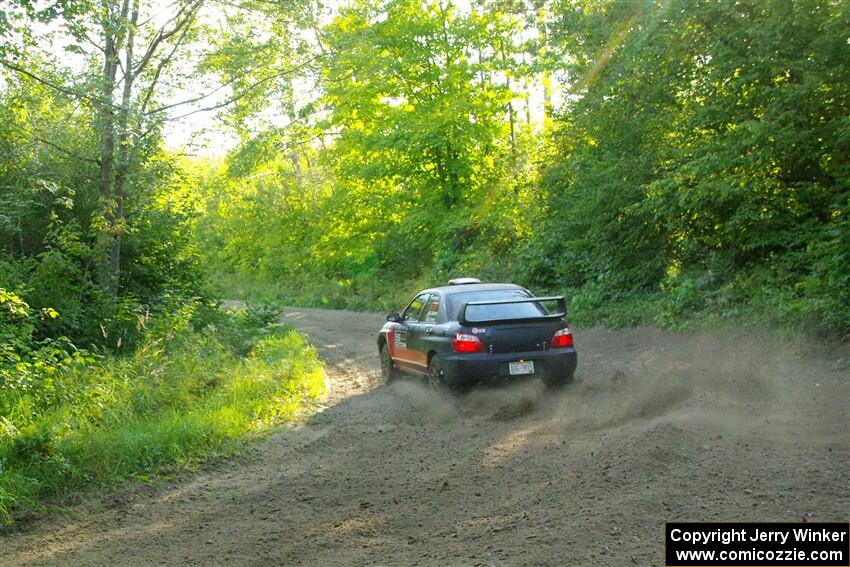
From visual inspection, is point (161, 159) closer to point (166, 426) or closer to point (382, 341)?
point (382, 341)

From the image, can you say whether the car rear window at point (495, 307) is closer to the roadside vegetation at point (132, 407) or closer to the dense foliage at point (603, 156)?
the roadside vegetation at point (132, 407)

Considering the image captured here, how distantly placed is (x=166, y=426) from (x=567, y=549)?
5457mm

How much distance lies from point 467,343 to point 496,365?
0.48 meters

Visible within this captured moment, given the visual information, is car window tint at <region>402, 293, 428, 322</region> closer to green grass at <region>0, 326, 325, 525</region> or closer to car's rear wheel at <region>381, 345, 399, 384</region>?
car's rear wheel at <region>381, 345, 399, 384</region>

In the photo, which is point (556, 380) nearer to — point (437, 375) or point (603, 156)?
point (437, 375)

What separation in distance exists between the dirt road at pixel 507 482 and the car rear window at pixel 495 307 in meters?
1.06

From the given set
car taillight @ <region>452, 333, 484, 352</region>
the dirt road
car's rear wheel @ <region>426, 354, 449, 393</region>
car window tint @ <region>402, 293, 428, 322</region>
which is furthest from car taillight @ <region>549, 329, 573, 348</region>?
car window tint @ <region>402, 293, 428, 322</region>

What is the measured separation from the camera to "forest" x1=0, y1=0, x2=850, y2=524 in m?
10.0

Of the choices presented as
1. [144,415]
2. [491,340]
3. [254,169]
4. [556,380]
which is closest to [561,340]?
[556,380]

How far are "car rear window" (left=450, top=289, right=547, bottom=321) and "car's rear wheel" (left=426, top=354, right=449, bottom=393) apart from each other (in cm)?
67

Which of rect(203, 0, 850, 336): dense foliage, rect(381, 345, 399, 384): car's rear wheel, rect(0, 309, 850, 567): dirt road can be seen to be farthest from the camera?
rect(203, 0, 850, 336): dense foliage

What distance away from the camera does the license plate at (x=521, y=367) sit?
35.0 ft

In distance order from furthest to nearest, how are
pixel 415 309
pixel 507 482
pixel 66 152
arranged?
1. pixel 66 152
2. pixel 415 309
3. pixel 507 482

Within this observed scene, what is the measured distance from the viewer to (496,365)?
10.6m
